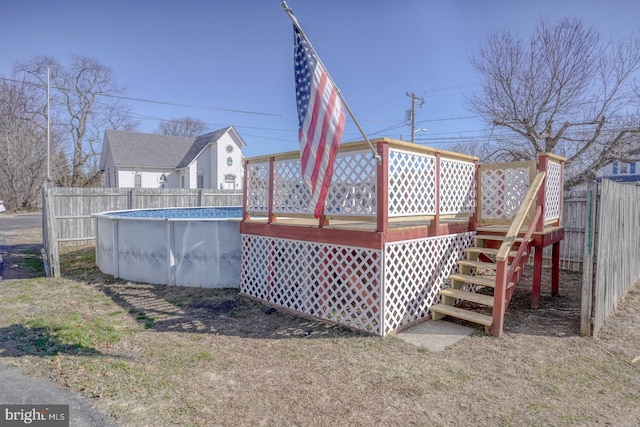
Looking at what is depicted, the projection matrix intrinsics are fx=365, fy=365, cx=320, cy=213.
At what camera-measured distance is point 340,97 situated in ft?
12.6

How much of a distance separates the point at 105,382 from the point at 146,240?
4132mm

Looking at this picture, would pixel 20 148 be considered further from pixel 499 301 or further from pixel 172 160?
pixel 499 301

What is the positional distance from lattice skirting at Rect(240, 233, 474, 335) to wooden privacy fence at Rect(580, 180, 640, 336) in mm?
1683

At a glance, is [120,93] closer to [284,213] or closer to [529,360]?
[284,213]

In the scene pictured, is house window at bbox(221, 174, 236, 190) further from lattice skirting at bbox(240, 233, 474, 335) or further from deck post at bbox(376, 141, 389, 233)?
deck post at bbox(376, 141, 389, 233)

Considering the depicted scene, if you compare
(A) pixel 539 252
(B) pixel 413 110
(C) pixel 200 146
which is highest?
(B) pixel 413 110

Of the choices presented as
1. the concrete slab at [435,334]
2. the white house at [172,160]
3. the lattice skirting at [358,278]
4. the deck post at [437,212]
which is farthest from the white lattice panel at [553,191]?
the white house at [172,160]

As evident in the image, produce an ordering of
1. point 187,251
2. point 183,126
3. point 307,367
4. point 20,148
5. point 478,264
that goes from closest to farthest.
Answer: point 307,367 < point 478,264 < point 187,251 < point 20,148 < point 183,126

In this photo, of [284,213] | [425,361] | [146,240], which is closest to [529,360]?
[425,361]

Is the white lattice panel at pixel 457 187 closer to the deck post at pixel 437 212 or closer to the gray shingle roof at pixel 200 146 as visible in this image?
the deck post at pixel 437 212

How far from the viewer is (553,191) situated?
6137 millimetres

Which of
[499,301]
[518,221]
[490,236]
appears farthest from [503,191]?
[499,301]

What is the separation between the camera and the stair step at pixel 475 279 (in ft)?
15.5

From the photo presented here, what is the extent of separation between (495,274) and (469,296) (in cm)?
54
